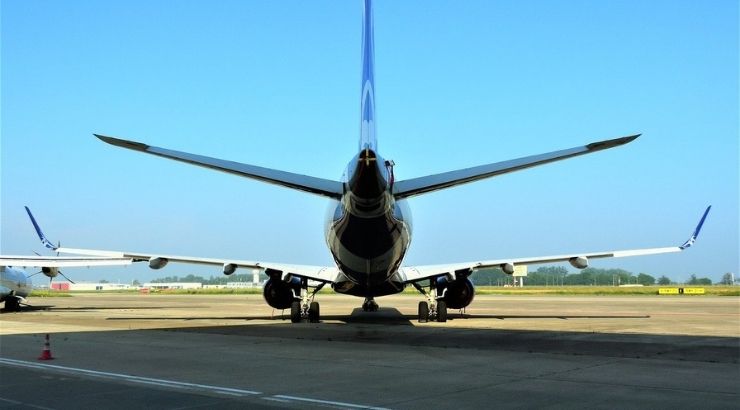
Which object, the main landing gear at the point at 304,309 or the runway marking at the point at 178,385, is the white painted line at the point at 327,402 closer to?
the runway marking at the point at 178,385

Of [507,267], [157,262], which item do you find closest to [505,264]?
[507,267]

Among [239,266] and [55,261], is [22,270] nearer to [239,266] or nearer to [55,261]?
[55,261]

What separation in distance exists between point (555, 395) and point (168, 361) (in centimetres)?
830

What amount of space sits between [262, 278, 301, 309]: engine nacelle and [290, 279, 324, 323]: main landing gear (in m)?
0.32

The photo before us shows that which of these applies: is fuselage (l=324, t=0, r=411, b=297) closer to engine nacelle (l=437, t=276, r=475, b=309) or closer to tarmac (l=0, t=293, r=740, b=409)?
tarmac (l=0, t=293, r=740, b=409)

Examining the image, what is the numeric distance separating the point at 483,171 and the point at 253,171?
5.09 meters

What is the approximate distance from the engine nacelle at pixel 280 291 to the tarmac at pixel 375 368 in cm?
477

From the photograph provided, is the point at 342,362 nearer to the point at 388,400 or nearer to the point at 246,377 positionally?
the point at 246,377

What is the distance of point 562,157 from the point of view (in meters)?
13.8

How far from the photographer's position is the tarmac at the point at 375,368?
31.0ft

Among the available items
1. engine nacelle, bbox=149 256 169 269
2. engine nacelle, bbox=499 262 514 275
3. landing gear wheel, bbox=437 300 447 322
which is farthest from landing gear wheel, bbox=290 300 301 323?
engine nacelle, bbox=499 262 514 275

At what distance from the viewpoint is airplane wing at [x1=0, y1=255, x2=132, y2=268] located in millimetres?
35844

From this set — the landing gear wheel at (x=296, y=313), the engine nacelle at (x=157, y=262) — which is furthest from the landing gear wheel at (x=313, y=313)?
the engine nacelle at (x=157, y=262)

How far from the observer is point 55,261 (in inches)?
1515
